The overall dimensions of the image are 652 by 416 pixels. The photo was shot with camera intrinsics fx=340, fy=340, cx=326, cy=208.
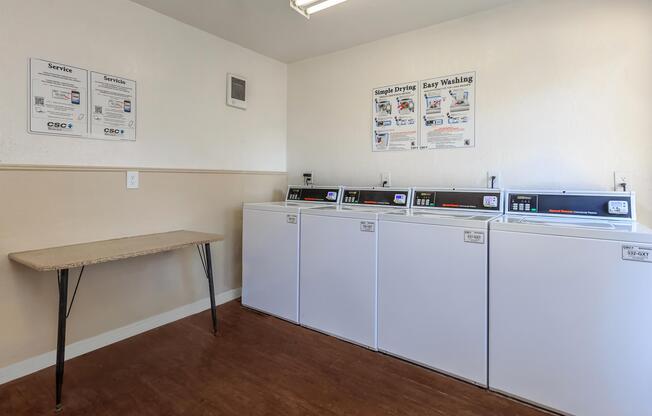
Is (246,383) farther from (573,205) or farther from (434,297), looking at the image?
(573,205)

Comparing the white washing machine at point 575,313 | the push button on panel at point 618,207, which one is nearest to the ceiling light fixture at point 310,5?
the white washing machine at point 575,313

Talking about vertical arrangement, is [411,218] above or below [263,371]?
above

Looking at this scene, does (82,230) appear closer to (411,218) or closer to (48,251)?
(48,251)

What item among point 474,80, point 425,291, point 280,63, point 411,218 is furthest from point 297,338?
point 280,63

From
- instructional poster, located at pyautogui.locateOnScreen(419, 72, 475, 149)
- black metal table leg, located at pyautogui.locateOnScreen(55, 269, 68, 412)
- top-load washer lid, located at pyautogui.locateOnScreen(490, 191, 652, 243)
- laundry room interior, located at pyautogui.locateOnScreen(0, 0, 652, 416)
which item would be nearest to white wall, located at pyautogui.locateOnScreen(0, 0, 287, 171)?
laundry room interior, located at pyautogui.locateOnScreen(0, 0, 652, 416)

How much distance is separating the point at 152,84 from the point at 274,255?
1600mm

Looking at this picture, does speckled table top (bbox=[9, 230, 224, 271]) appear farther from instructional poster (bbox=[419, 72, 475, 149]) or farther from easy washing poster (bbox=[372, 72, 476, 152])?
instructional poster (bbox=[419, 72, 475, 149])

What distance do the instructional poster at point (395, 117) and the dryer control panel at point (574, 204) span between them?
941 mm

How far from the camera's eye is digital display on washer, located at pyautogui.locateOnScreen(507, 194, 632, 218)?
1936 mm

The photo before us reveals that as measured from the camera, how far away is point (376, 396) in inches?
71.7

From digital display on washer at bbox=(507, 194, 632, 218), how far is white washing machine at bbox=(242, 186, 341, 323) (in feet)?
4.68

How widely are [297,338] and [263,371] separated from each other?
1.49 feet

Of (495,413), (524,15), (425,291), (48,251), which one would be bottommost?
(495,413)

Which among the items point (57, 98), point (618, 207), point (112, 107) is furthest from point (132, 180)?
point (618, 207)
